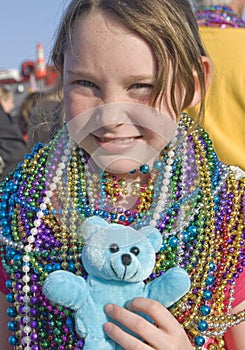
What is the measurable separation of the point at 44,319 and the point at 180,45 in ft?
2.10

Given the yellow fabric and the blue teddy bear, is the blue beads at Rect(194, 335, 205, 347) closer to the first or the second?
the blue teddy bear

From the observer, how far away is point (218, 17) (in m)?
1.80

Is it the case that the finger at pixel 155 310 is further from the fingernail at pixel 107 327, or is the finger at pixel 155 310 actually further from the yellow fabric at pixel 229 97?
the yellow fabric at pixel 229 97

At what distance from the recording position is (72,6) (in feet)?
3.90

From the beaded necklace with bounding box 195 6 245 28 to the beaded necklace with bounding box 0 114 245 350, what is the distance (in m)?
0.65

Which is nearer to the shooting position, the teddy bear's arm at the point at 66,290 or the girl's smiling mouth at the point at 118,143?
the teddy bear's arm at the point at 66,290

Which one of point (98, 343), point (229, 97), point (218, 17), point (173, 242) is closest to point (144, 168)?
point (173, 242)

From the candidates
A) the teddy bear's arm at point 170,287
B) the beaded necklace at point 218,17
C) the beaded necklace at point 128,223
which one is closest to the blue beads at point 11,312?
the beaded necklace at point 128,223

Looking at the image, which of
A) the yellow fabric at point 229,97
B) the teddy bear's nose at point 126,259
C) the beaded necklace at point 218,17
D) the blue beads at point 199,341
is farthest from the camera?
the beaded necklace at point 218,17

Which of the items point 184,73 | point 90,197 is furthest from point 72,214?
point 184,73

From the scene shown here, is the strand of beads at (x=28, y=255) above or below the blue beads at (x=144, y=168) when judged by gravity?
below

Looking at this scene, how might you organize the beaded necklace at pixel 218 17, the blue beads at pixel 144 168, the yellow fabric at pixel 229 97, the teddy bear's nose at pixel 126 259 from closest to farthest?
the teddy bear's nose at pixel 126 259
the blue beads at pixel 144 168
the yellow fabric at pixel 229 97
the beaded necklace at pixel 218 17

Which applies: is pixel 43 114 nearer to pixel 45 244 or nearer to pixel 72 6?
pixel 72 6

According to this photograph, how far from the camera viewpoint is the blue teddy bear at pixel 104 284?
36.7 inches
